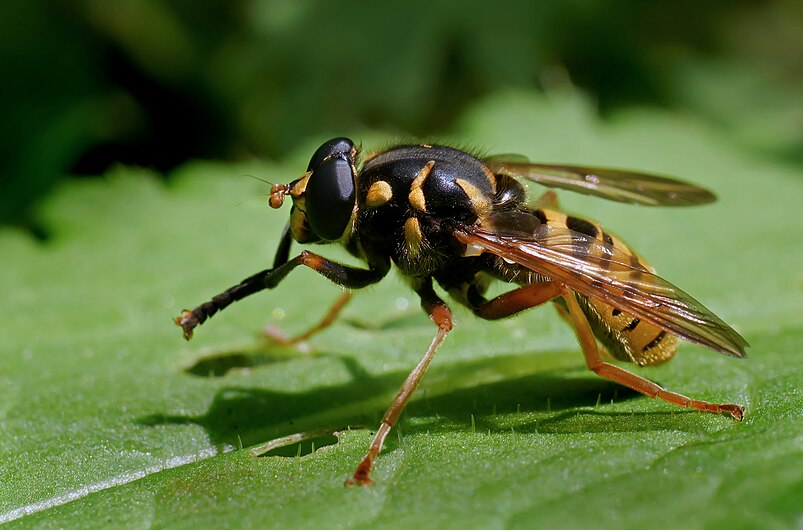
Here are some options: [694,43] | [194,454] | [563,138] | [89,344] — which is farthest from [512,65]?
[194,454]

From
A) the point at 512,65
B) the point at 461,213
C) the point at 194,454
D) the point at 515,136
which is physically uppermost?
the point at 512,65

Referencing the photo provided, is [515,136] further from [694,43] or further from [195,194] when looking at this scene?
[694,43]

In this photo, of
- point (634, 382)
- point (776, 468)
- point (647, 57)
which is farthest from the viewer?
point (647, 57)

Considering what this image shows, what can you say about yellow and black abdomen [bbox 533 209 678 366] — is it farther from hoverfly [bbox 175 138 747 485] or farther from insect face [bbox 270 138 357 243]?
insect face [bbox 270 138 357 243]

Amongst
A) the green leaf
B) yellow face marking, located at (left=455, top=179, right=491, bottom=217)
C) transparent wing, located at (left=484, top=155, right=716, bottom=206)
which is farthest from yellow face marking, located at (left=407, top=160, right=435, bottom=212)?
transparent wing, located at (left=484, top=155, right=716, bottom=206)

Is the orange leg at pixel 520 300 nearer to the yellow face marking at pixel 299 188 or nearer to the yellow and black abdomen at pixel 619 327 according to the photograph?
the yellow and black abdomen at pixel 619 327

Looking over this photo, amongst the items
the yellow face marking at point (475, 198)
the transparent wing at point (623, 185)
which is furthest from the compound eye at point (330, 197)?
the transparent wing at point (623, 185)
